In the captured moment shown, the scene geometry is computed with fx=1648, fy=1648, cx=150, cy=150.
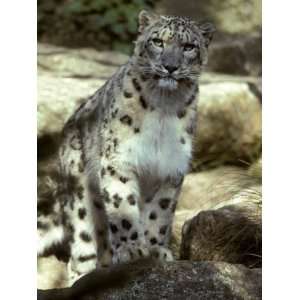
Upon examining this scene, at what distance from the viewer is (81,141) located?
25.8 ft

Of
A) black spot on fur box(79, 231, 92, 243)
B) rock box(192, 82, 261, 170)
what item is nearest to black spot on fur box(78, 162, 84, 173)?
black spot on fur box(79, 231, 92, 243)

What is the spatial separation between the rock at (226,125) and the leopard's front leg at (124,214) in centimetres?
34

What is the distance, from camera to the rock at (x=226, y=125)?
7.75 m

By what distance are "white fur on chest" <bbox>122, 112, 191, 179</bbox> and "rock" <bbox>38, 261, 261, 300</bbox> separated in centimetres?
48

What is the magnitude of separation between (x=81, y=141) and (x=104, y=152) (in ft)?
0.75

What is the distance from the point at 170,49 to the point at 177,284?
107 cm

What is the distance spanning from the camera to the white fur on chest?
763 cm

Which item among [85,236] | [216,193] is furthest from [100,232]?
[216,193]

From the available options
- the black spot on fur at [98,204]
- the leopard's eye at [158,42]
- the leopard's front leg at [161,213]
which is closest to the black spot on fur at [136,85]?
the leopard's eye at [158,42]

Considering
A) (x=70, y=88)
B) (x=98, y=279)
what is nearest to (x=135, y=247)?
(x=98, y=279)

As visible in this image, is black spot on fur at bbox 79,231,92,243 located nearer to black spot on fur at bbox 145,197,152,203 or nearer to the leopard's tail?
the leopard's tail

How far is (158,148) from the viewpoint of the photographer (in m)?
7.67

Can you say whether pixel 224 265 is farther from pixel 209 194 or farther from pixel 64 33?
pixel 64 33

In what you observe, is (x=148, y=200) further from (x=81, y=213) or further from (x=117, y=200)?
(x=81, y=213)
